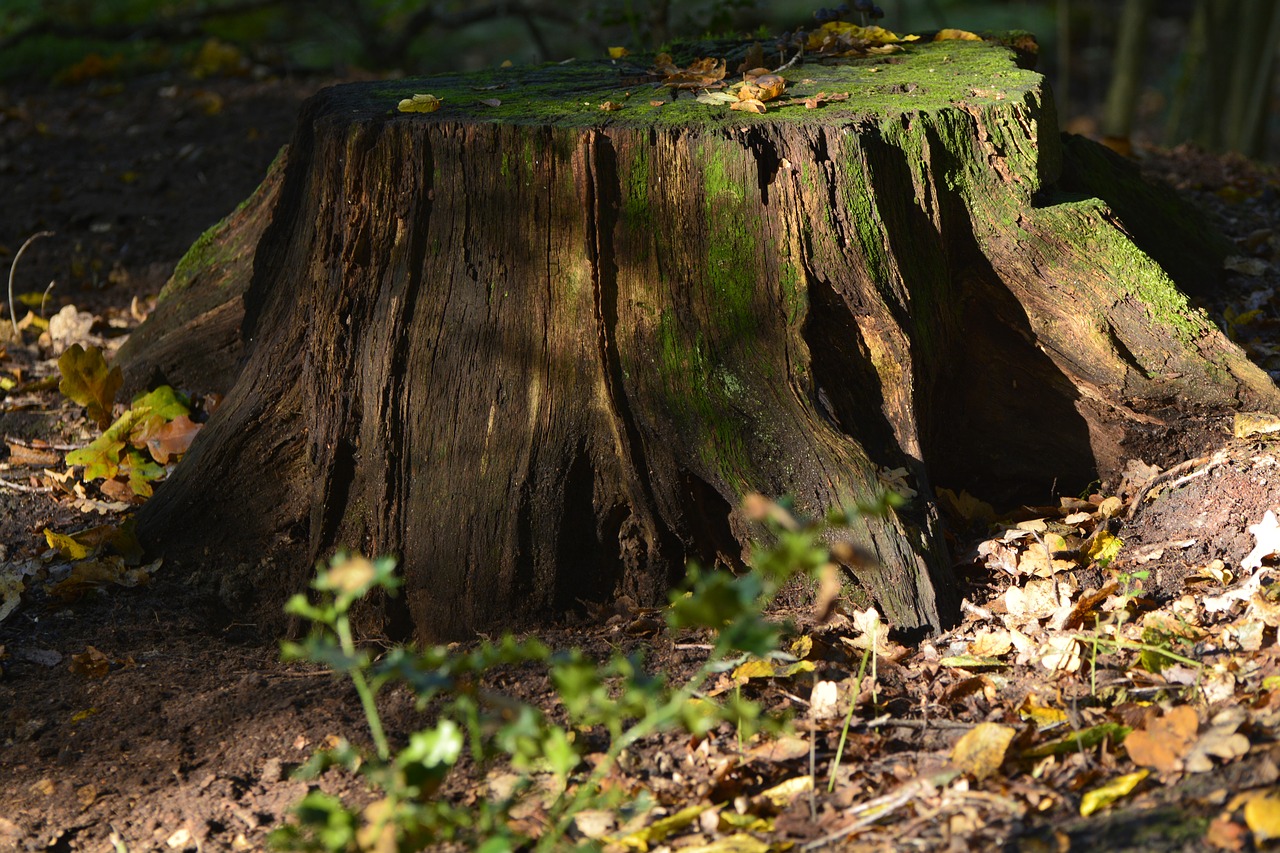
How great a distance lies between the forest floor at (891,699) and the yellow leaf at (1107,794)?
0.03ft

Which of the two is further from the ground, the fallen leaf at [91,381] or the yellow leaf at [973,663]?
the fallen leaf at [91,381]

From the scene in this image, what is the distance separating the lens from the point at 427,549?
9.48ft

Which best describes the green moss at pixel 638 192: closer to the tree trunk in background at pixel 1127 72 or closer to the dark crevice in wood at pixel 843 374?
the dark crevice in wood at pixel 843 374

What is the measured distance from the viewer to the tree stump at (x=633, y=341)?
2824 millimetres

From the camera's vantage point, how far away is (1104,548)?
2.91 metres

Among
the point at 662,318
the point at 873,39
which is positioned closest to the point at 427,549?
the point at 662,318

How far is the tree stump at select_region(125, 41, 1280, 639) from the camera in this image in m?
2.82

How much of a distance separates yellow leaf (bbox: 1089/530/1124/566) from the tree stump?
418mm

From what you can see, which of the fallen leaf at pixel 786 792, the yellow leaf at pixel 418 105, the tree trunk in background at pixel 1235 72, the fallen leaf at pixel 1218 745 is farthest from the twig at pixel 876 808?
the tree trunk in background at pixel 1235 72

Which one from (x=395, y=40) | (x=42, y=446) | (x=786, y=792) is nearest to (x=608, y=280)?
(x=786, y=792)

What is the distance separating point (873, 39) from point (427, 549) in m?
2.44

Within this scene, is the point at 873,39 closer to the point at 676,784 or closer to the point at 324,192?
the point at 324,192

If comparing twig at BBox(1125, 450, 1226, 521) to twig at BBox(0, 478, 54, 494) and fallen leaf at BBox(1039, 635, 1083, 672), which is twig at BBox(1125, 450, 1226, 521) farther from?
twig at BBox(0, 478, 54, 494)

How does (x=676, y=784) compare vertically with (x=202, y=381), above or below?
below
